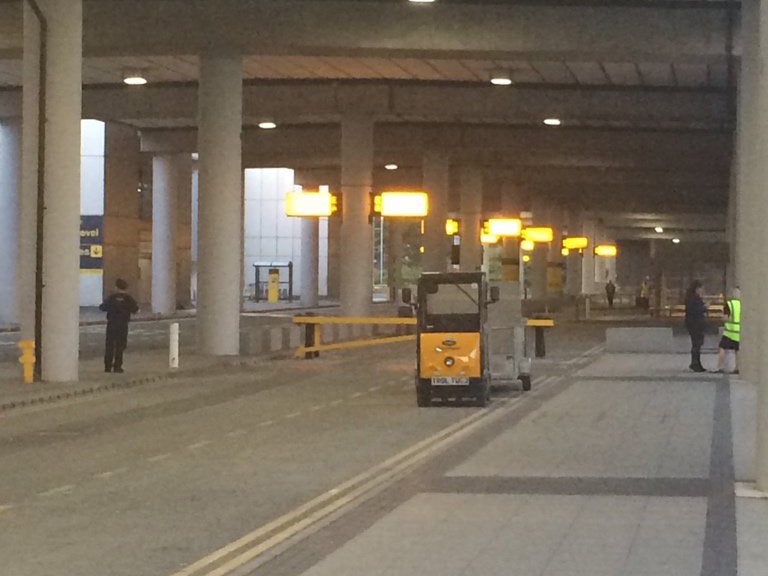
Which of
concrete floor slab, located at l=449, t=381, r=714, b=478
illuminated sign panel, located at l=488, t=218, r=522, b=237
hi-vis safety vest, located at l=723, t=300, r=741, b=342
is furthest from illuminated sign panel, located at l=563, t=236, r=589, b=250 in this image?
concrete floor slab, located at l=449, t=381, r=714, b=478

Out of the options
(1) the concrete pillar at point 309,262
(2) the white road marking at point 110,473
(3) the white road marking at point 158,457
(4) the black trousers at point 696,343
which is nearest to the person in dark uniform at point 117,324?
(4) the black trousers at point 696,343

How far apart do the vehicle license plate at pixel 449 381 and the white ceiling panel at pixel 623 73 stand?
64.1ft

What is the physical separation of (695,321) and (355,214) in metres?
21.2

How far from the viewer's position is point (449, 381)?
25.3 metres

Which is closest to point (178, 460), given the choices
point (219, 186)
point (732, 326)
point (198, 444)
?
point (198, 444)

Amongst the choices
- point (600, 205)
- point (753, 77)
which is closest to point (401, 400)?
point (753, 77)

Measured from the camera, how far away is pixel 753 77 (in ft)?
95.1

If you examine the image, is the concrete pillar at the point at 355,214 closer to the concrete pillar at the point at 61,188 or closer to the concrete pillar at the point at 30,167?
the concrete pillar at the point at 30,167

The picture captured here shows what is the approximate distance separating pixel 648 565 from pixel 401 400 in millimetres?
16022

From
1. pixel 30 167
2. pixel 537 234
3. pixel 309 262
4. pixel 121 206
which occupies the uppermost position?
pixel 121 206

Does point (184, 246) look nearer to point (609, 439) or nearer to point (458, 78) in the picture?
point (458, 78)

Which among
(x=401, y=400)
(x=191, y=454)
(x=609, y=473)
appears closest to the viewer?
(x=609, y=473)

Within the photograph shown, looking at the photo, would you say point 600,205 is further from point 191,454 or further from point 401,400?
point 191,454

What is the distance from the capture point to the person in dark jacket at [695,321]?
33562 mm
